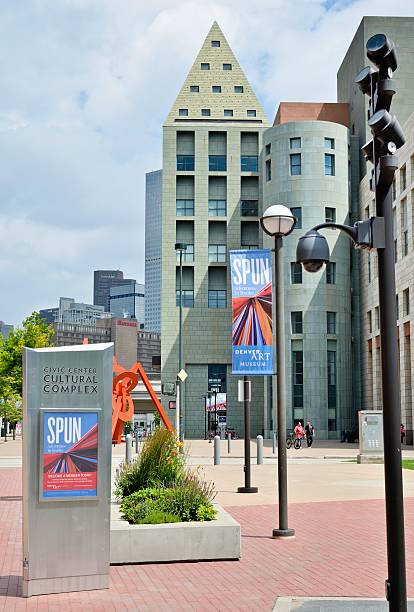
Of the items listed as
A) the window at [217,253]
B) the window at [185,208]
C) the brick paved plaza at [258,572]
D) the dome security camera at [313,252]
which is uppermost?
the window at [185,208]

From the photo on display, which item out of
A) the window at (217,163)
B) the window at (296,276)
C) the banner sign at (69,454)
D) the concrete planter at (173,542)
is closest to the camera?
the banner sign at (69,454)

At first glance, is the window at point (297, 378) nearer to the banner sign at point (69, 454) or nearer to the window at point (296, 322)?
the window at point (296, 322)

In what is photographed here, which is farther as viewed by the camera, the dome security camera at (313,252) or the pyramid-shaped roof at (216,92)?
the pyramid-shaped roof at (216,92)

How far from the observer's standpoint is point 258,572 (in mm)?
9625

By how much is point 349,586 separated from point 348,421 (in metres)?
61.4

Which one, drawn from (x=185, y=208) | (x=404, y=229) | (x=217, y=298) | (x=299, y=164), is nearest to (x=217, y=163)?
(x=185, y=208)

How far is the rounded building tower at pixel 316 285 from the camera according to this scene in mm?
67500

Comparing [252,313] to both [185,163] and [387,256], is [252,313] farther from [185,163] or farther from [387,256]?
[185,163]

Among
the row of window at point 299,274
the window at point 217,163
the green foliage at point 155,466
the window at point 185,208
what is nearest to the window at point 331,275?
the row of window at point 299,274

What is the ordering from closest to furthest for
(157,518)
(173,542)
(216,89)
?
1. (173,542)
2. (157,518)
3. (216,89)

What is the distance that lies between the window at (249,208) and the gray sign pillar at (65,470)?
70601 mm

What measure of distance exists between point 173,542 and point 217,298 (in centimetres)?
6845

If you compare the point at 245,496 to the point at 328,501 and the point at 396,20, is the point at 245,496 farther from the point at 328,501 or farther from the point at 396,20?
the point at 396,20

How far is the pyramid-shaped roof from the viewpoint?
8162 centimetres
